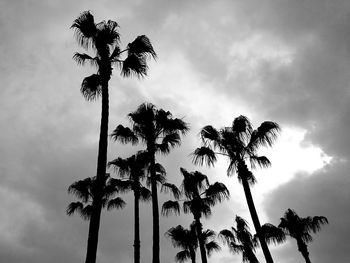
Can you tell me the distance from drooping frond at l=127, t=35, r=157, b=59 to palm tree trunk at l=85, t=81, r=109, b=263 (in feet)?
8.01

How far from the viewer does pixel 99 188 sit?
36.5 feet

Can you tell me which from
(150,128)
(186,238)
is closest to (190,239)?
(186,238)

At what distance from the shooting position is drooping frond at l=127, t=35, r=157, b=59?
1516 cm

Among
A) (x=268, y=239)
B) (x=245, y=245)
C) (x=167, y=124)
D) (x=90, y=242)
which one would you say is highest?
(x=167, y=124)

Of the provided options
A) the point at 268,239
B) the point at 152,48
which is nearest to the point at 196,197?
the point at 268,239

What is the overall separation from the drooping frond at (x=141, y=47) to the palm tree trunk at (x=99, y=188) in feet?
8.01

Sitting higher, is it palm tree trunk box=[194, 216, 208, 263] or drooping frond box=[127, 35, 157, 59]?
drooping frond box=[127, 35, 157, 59]

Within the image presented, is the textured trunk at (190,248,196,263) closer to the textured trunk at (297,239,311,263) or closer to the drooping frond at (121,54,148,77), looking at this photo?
the textured trunk at (297,239,311,263)

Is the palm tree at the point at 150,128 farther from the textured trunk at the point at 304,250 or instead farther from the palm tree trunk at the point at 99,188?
the textured trunk at the point at 304,250

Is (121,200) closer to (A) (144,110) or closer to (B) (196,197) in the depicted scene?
(B) (196,197)

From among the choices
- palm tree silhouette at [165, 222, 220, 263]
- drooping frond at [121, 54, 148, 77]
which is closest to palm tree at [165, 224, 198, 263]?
palm tree silhouette at [165, 222, 220, 263]

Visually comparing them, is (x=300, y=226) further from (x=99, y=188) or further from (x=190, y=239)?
(x=99, y=188)

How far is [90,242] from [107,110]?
5.21m

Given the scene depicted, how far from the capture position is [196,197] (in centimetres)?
2258
